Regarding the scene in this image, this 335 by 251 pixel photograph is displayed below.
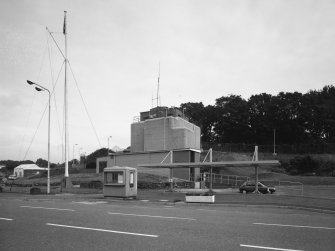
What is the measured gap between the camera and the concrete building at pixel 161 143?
5834 centimetres

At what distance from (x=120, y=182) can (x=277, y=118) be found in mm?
93660

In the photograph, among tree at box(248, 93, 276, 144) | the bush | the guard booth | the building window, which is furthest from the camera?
tree at box(248, 93, 276, 144)

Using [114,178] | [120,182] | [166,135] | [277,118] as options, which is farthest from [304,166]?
[120,182]

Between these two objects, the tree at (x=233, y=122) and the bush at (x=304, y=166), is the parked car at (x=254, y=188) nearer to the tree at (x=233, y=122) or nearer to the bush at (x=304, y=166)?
the bush at (x=304, y=166)

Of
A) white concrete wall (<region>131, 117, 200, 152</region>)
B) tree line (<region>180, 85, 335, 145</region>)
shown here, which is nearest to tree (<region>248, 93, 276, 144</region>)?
tree line (<region>180, 85, 335, 145</region>)

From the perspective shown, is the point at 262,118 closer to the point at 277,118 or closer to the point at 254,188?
the point at 277,118

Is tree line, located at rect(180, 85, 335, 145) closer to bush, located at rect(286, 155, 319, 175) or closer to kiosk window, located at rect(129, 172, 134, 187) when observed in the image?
bush, located at rect(286, 155, 319, 175)

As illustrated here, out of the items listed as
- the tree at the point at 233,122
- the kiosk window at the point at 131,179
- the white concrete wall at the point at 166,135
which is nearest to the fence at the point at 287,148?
the tree at the point at 233,122

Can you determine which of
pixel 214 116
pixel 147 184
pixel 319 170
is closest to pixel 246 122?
pixel 214 116

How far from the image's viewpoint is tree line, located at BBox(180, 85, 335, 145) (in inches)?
4375

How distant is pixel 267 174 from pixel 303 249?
65049 millimetres

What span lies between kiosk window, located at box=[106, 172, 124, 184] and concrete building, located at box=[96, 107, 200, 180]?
24.4 m

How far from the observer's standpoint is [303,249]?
843cm

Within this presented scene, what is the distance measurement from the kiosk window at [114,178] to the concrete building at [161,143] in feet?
80.1
